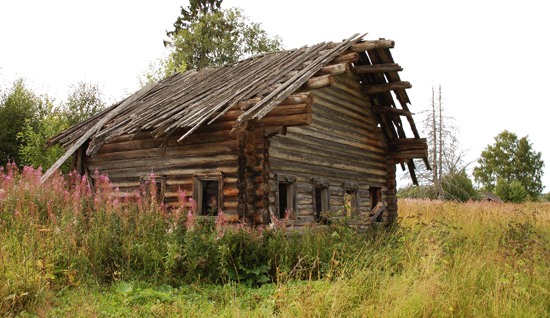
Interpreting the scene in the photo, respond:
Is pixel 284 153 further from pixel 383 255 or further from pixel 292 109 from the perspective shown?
pixel 383 255

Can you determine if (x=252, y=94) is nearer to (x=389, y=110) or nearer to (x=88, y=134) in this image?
(x=88, y=134)

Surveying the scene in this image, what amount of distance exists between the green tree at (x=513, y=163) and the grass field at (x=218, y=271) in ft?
144

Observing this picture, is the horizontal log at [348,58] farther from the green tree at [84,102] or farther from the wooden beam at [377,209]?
the green tree at [84,102]

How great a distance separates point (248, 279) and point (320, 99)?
6478mm

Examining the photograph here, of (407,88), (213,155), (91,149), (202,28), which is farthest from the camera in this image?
(202,28)

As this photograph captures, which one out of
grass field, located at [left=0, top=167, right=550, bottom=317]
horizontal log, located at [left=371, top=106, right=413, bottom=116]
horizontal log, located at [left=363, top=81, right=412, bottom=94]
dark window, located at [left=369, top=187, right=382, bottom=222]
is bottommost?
grass field, located at [left=0, top=167, right=550, bottom=317]

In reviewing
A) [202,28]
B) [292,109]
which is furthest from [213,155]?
[202,28]

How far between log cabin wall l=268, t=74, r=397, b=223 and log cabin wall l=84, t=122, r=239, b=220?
3.19 feet

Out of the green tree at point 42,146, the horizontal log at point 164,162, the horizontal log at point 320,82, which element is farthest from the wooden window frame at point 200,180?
the green tree at point 42,146

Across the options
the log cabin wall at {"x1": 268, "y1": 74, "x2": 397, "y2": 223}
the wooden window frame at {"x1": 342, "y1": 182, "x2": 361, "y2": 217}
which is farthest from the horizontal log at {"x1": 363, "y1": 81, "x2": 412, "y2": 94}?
the wooden window frame at {"x1": 342, "y1": 182, "x2": 361, "y2": 217}

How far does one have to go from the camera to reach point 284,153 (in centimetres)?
1123

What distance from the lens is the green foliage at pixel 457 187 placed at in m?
31.1

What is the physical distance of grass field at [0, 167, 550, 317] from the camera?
5500 millimetres

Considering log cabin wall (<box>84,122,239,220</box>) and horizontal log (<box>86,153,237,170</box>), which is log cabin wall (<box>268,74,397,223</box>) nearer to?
log cabin wall (<box>84,122,239,220</box>)
